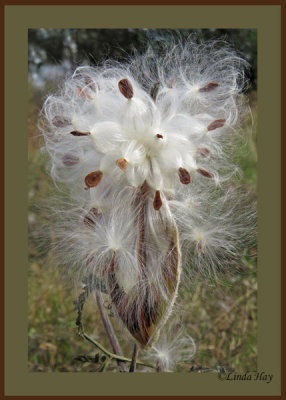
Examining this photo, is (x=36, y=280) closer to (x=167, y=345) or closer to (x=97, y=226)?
(x=167, y=345)

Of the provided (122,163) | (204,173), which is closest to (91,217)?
(122,163)

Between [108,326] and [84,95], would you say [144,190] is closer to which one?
[84,95]

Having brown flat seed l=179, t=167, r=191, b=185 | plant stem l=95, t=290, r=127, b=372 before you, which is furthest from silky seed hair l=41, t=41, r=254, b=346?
plant stem l=95, t=290, r=127, b=372

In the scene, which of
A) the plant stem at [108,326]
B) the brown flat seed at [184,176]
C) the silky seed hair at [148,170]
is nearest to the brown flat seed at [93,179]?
the silky seed hair at [148,170]

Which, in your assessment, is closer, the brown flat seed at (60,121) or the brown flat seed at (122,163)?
the brown flat seed at (122,163)

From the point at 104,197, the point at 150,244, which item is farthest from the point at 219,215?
the point at 104,197

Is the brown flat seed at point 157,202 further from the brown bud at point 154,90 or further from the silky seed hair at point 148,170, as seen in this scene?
the brown bud at point 154,90
